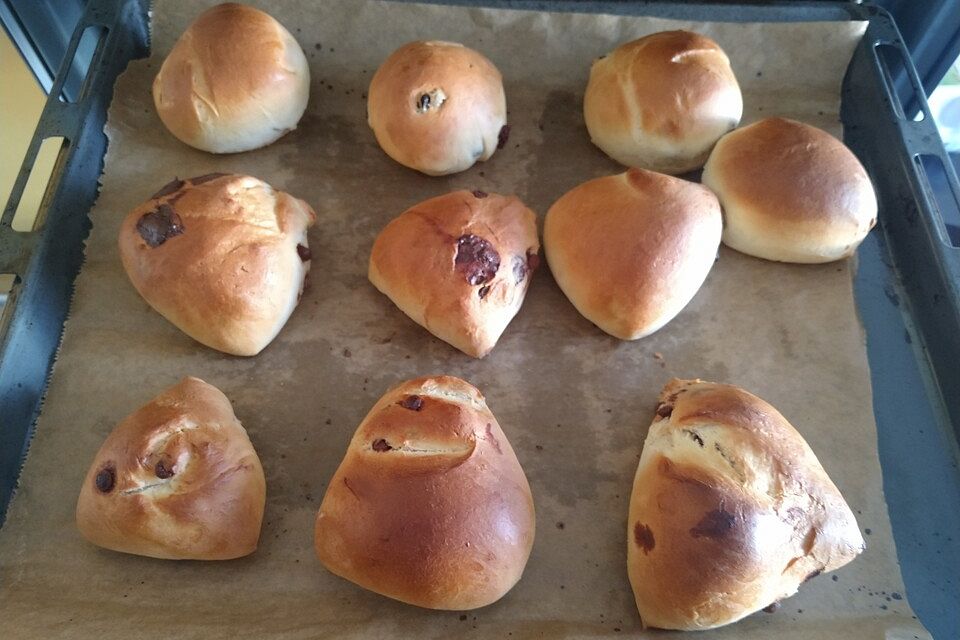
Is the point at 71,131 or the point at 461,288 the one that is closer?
the point at 461,288

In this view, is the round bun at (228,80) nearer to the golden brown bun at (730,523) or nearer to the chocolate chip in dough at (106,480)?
the chocolate chip in dough at (106,480)

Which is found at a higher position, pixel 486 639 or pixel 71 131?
pixel 71 131

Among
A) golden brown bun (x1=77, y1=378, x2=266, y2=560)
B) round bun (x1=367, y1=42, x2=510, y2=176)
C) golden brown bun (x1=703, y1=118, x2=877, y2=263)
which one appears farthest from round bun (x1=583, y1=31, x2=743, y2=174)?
golden brown bun (x1=77, y1=378, x2=266, y2=560)

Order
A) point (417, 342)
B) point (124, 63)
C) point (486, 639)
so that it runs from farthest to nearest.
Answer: point (124, 63) → point (417, 342) → point (486, 639)

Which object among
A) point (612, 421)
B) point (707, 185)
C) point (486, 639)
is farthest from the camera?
point (707, 185)

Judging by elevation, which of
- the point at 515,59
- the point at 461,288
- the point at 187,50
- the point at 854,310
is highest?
the point at 187,50

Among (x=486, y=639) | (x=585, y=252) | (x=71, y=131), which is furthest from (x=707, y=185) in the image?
(x=71, y=131)

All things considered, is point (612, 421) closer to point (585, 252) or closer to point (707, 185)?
point (585, 252)
